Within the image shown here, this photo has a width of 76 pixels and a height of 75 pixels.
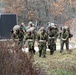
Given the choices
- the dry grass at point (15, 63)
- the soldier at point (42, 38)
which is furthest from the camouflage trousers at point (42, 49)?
the dry grass at point (15, 63)

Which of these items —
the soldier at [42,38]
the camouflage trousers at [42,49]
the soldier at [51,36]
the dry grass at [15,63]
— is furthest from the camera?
the soldier at [51,36]

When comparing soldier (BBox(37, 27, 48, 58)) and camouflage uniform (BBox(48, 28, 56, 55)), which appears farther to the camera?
camouflage uniform (BBox(48, 28, 56, 55))

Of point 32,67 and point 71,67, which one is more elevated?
point 32,67

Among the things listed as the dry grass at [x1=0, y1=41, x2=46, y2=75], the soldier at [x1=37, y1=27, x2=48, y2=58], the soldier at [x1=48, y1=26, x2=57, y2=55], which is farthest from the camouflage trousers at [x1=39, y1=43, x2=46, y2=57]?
the dry grass at [x1=0, y1=41, x2=46, y2=75]

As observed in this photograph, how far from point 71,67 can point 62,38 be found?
514 cm

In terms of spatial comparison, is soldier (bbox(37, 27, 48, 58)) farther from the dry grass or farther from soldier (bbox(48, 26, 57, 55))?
the dry grass

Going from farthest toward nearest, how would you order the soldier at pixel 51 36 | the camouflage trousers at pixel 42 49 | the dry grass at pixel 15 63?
the soldier at pixel 51 36
the camouflage trousers at pixel 42 49
the dry grass at pixel 15 63

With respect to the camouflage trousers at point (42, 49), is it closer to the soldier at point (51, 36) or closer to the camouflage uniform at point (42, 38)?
the camouflage uniform at point (42, 38)

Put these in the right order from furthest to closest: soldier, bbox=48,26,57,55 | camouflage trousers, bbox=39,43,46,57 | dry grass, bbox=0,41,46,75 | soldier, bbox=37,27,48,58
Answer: soldier, bbox=48,26,57,55 < camouflage trousers, bbox=39,43,46,57 < soldier, bbox=37,27,48,58 < dry grass, bbox=0,41,46,75

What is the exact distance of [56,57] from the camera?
1722 cm

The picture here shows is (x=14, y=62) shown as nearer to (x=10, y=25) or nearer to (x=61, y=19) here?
(x=10, y=25)

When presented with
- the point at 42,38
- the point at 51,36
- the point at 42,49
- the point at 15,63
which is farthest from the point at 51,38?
the point at 15,63

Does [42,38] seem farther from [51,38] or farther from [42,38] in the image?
[51,38]

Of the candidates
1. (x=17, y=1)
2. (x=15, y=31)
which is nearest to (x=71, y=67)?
(x=15, y=31)
